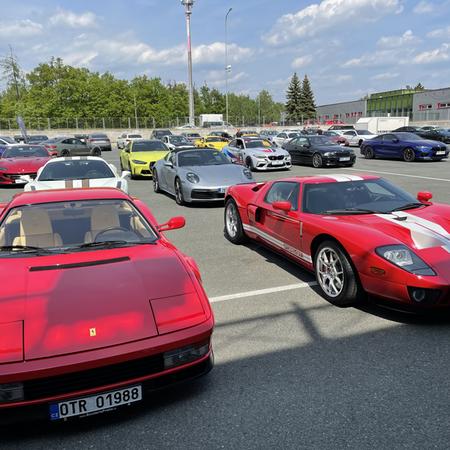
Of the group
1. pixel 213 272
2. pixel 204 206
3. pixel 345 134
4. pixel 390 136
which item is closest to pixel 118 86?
pixel 345 134

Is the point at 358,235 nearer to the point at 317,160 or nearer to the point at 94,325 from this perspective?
the point at 94,325

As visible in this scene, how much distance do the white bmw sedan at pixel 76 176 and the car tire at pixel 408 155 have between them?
52.8ft

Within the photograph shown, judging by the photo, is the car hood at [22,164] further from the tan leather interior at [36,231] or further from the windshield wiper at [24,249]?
the windshield wiper at [24,249]

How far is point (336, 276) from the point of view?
434cm

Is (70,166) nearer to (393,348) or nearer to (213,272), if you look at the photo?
(213,272)

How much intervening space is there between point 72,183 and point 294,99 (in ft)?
281

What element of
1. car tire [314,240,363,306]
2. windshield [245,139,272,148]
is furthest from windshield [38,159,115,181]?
windshield [245,139,272,148]

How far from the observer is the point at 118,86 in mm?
68438

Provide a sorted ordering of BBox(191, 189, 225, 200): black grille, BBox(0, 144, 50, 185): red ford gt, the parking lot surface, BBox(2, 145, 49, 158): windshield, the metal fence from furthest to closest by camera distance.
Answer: the metal fence → BBox(2, 145, 49, 158): windshield → BBox(0, 144, 50, 185): red ford gt → BBox(191, 189, 225, 200): black grille → the parking lot surface

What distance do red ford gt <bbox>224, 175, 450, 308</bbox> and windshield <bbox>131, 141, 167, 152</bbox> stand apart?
1130cm

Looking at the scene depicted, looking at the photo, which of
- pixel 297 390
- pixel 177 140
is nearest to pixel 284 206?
pixel 297 390

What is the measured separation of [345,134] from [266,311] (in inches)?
1351

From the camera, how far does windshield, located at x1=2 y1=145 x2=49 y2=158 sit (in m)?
15.7

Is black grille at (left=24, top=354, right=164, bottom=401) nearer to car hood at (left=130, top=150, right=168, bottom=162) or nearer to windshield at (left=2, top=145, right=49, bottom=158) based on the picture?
car hood at (left=130, top=150, right=168, bottom=162)
